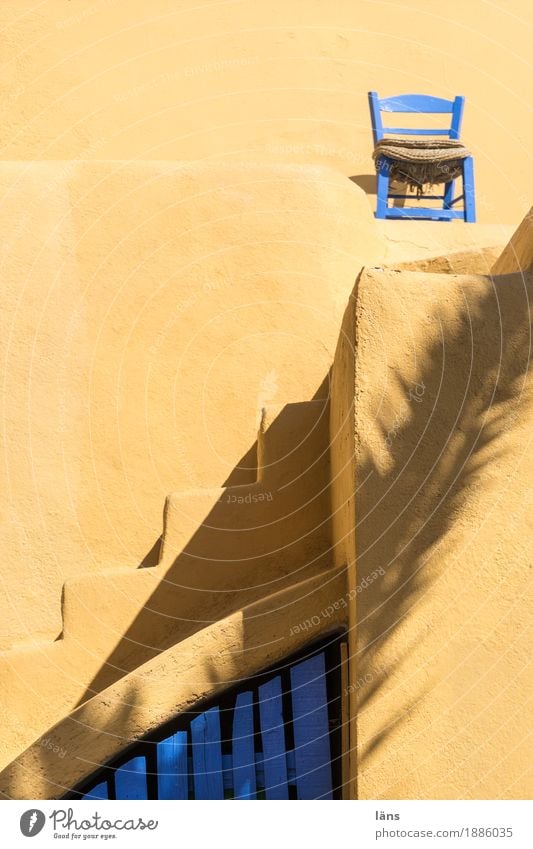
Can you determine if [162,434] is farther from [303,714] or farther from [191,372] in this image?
[303,714]

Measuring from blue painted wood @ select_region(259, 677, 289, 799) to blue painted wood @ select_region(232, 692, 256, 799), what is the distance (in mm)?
52

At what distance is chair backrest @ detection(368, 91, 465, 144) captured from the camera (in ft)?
33.8

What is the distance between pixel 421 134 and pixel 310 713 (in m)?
7.38

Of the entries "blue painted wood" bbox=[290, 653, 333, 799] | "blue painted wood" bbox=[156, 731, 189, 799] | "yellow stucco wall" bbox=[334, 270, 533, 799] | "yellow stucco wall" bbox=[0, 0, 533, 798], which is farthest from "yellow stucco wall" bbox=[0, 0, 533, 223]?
"blue painted wood" bbox=[156, 731, 189, 799]

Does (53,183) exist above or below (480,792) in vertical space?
above

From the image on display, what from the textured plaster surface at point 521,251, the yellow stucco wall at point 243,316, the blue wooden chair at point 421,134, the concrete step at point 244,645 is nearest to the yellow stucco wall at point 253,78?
the yellow stucco wall at point 243,316

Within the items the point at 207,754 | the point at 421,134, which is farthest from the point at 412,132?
the point at 207,754

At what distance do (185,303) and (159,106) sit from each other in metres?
4.57

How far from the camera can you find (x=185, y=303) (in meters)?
6.74

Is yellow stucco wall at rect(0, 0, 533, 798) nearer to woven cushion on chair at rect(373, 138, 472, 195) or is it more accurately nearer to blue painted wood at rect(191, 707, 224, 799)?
blue painted wood at rect(191, 707, 224, 799)

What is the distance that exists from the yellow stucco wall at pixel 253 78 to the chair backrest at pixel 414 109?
0.57 m

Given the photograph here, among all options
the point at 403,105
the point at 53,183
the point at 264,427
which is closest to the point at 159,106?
the point at 403,105

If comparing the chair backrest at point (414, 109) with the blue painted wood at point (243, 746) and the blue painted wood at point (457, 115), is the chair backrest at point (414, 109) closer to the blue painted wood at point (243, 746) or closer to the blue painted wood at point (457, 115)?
the blue painted wood at point (457, 115)

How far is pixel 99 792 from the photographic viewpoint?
445 centimetres
